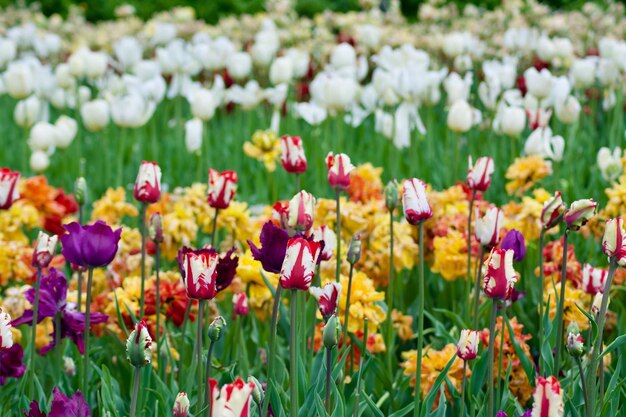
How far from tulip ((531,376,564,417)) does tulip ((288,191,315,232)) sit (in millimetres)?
579

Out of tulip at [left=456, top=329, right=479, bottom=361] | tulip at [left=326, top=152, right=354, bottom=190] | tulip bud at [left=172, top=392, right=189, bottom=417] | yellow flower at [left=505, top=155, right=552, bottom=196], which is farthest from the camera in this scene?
yellow flower at [left=505, top=155, right=552, bottom=196]

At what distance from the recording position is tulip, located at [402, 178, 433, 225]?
148 cm

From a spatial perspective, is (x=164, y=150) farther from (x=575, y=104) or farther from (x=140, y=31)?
(x=140, y=31)

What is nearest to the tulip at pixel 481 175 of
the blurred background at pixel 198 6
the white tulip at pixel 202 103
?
the white tulip at pixel 202 103

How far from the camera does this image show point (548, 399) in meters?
1.03

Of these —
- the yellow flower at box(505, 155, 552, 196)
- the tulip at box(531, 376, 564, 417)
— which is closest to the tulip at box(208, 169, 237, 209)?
the tulip at box(531, 376, 564, 417)

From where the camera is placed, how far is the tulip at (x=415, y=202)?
1.48 metres

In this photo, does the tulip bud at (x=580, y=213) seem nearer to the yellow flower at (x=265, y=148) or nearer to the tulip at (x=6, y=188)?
the tulip at (x=6, y=188)

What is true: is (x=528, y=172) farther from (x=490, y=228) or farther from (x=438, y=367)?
(x=490, y=228)

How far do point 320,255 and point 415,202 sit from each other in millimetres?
171

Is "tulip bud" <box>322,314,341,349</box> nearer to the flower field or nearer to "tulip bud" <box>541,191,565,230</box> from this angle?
the flower field

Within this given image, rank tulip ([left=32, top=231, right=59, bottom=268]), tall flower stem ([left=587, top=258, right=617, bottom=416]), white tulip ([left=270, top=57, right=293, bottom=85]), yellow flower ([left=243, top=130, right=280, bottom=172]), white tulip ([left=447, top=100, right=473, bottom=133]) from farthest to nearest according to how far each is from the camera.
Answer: white tulip ([left=270, top=57, right=293, bottom=85])
white tulip ([left=447, top=100, right=473, bottom=133])
yellow flower ([left=243, top=130, right=280, bottom=172])
tulip ([left=32, top=231, right=59, bottom=268])
tall flower stem ([left=587, top=258, right=617, bottom=416])

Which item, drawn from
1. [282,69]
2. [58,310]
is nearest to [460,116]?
[282,69]

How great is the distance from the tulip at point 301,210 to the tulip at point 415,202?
0.51 ft
